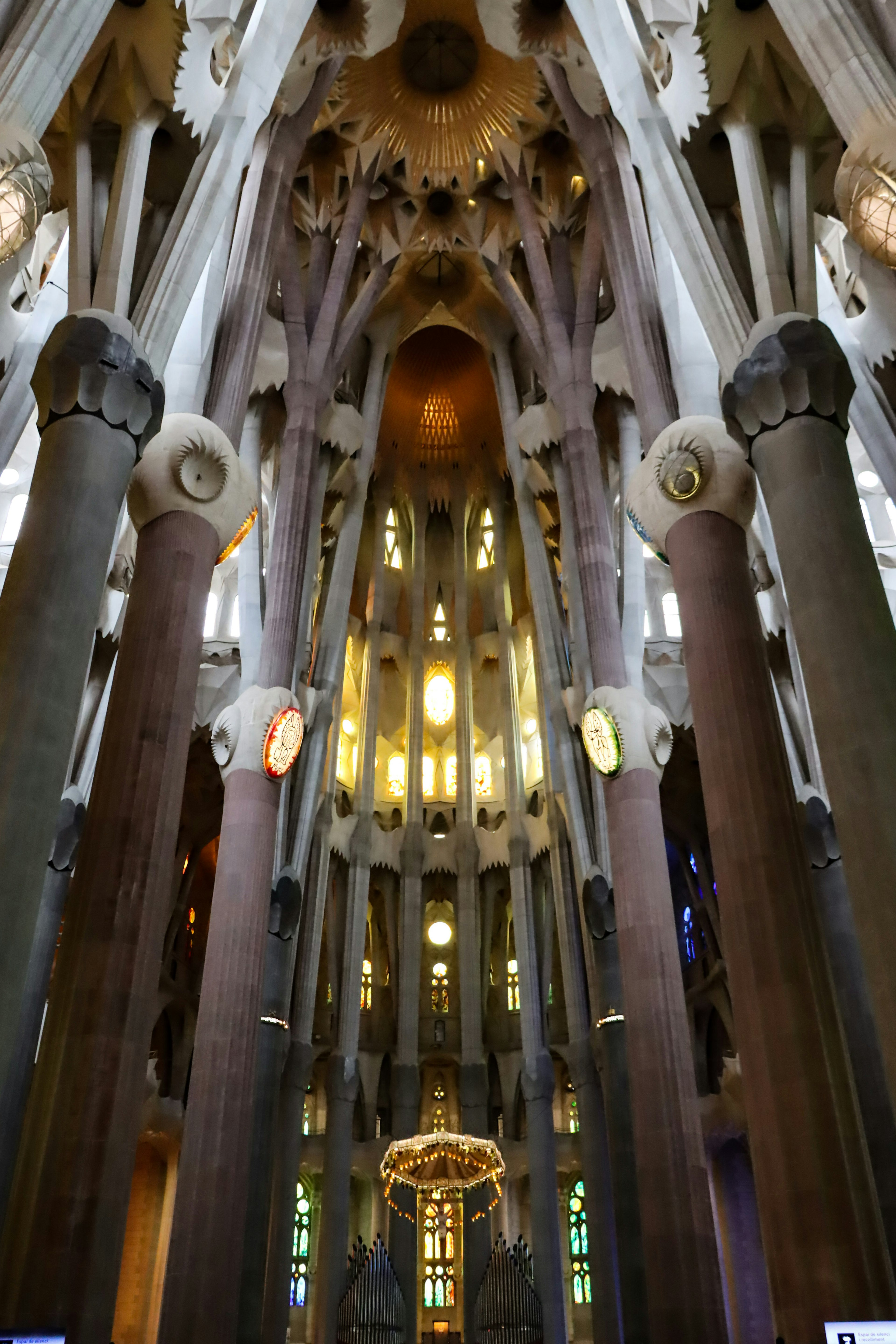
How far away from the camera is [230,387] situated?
1188 centimetres

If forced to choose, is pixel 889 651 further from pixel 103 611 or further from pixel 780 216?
pixel 103 611

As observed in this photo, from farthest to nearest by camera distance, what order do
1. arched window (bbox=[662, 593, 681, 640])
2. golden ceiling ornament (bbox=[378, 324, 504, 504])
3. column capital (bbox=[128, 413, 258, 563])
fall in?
golden ceiling ornament (bbox=[378, 324, 504, 504]), arched window (bbox=[662, 593, 681, 640]), column capital (bbox=[128, 413, 258, 563])

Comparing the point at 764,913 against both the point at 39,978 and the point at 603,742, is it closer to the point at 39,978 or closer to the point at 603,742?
the point at 603,742

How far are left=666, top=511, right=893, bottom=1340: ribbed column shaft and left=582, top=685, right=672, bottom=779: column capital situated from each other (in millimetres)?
4418

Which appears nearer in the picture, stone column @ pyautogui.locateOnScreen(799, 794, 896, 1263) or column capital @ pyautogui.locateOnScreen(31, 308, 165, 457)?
column capital @ pyautogui.locateOnScreen(31, 308, 165, 457)

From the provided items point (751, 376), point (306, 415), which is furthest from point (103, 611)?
point (751, 376)

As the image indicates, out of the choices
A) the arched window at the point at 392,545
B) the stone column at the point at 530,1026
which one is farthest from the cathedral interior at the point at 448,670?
the arched window at the point at 392,545

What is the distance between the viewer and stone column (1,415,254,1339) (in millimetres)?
7426

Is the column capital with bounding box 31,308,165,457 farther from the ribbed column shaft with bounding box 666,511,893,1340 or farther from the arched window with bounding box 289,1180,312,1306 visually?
the arched window with bounding box 289,1180,312,1306

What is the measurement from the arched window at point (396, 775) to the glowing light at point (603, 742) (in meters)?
12.4

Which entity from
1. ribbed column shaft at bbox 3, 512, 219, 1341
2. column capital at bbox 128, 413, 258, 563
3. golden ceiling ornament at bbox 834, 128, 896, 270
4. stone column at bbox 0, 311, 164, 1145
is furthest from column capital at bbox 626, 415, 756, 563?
Result: stone column at bbox 0, 311, 164, 1145

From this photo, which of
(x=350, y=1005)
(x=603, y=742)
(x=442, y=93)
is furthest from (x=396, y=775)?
(x=442, y=93)

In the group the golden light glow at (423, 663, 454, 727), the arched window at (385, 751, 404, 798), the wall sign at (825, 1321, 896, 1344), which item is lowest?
the wall sign at (825, 1321, 896, 1344)

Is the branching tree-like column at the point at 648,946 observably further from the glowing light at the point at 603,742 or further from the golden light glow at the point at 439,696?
the golden light glow at the point at 439,696
